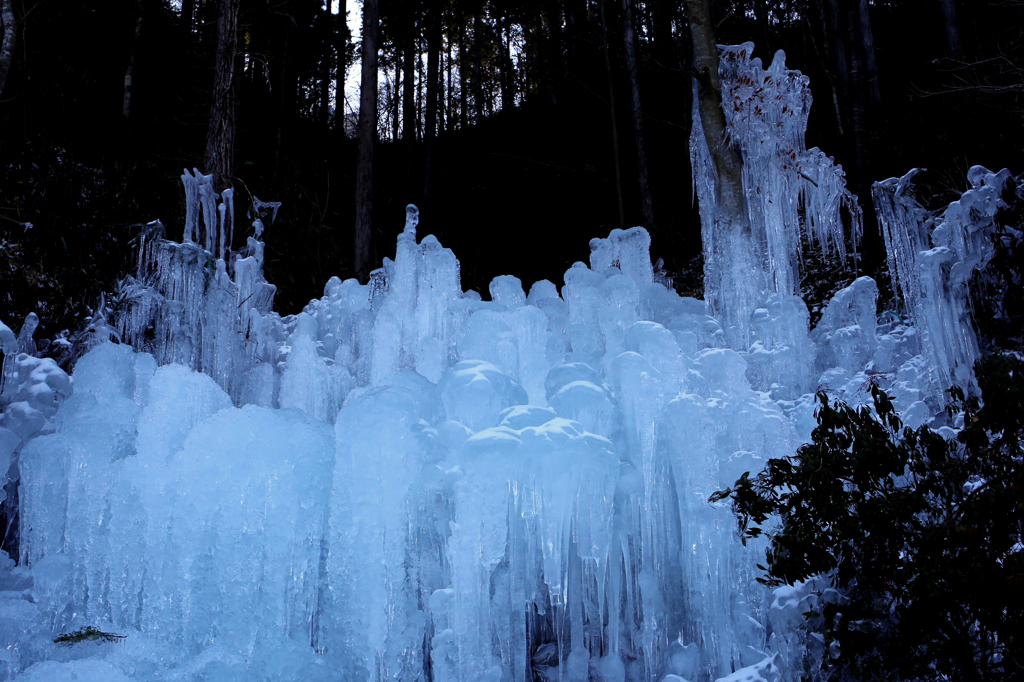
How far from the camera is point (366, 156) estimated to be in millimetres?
11461

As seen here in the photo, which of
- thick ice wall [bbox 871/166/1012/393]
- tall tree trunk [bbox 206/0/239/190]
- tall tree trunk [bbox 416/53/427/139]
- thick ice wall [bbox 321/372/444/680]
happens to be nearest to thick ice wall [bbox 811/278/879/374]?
thick ice wall [bbox 871/166/1012/393]

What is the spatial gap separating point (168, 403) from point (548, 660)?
318cm

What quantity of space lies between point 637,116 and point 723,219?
6088mm

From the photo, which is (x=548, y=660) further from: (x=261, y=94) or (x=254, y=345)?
(x=261, y=94)

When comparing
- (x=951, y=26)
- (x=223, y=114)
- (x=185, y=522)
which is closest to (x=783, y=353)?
(x=185, y=522)

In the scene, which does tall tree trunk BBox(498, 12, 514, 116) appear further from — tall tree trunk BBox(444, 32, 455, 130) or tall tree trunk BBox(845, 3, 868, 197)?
tall tree trunk BBox(845, 3, 868, 197)

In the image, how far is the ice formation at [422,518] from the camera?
13.9 ft

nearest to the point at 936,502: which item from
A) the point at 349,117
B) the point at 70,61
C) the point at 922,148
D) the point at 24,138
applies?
the point at 922,148

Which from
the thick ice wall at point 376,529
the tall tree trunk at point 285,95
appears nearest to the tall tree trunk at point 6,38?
the tall tree trunk at point 285,95

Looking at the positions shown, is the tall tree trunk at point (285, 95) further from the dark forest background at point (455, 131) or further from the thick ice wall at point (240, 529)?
the thick ice wall at point (240, 529)

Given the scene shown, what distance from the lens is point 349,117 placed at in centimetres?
2598

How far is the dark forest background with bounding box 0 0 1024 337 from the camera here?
9.71 meters

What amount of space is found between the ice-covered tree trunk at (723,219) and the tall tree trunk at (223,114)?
5.52 meters

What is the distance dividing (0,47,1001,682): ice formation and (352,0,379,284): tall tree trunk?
5652 mm
